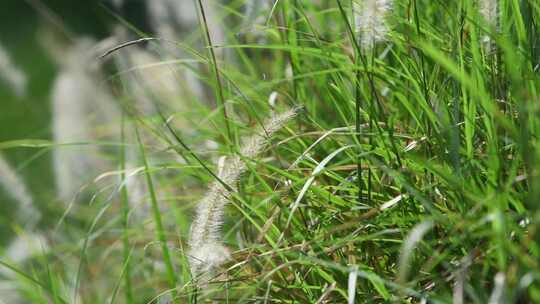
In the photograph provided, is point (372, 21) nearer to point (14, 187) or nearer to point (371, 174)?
point (371, 174)

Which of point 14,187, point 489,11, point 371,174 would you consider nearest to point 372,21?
Answer: point 489,11

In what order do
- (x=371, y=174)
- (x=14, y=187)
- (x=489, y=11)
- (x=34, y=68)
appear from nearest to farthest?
1. (x=489, y=11)
2. (x=371, y=174)
3. (x=14, y=187)
4. (x=34, y=68)

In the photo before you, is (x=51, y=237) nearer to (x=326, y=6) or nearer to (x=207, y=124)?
(x=207, y=124)

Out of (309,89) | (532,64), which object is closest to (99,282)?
(309,89)

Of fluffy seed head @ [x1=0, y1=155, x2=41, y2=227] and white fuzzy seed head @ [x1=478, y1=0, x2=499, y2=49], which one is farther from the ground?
white fuzzy seed head @ [x1=478, y1=0, x2=499, y2=49]

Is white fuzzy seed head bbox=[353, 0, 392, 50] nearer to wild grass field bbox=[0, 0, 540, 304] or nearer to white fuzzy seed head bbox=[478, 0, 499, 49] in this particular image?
wild grass field bbox=[0, 0, 540, 304]

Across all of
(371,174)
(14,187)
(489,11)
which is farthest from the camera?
(14,187)

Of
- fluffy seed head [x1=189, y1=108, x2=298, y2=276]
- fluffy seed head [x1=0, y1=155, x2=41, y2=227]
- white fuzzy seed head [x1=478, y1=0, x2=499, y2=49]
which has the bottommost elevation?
fluffy seed head [x1=0, y1=155, x2=41, y2=227]

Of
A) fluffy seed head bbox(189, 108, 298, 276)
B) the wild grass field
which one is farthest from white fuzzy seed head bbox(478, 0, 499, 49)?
fluffy seed head bbox(189, 108, 298, 276)

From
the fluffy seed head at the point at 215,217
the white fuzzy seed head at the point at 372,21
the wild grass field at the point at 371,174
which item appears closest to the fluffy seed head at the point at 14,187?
the wild grass field at the point at 371,174

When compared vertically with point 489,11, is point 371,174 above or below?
below

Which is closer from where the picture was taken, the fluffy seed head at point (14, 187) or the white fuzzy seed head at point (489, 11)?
the white fuzzy seed head at point (489, 11)

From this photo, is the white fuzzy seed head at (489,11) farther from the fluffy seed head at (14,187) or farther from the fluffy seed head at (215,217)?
the fluffy seed head at (14,187)
